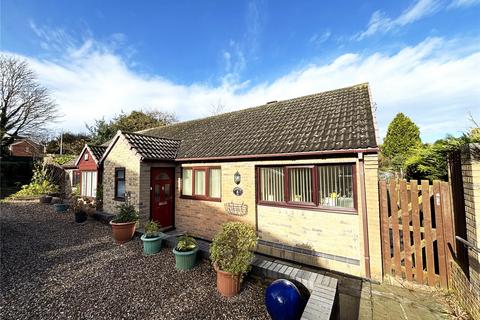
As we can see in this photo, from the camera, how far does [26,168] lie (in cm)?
2195

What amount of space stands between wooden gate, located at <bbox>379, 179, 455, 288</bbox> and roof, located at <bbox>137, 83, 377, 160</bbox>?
4.77 feet

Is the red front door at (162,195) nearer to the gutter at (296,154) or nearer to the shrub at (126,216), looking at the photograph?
the shrub at (126,216)

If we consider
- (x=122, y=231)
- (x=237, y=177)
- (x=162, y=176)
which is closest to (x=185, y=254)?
(x=237, y=177)

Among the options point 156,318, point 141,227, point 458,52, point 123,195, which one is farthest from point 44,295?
point 458,52

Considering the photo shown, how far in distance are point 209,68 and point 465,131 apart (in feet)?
51.9

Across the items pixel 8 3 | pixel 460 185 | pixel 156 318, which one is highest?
pixel 8 3

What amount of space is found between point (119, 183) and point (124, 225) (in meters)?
3.45

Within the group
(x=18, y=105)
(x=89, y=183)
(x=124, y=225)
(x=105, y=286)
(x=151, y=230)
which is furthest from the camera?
(x=18, y=105)

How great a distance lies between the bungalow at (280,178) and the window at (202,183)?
0.04m

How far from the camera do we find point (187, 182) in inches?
373

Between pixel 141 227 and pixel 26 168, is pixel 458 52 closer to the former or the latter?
pixel 141 227

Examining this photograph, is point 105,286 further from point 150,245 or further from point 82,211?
point 82,211

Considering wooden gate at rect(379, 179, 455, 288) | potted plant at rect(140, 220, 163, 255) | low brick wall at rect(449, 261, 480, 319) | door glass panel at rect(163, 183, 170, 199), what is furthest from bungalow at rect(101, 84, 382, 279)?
potted plant at rect(140, 220, 163, 255)

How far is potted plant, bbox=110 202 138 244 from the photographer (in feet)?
24.5
